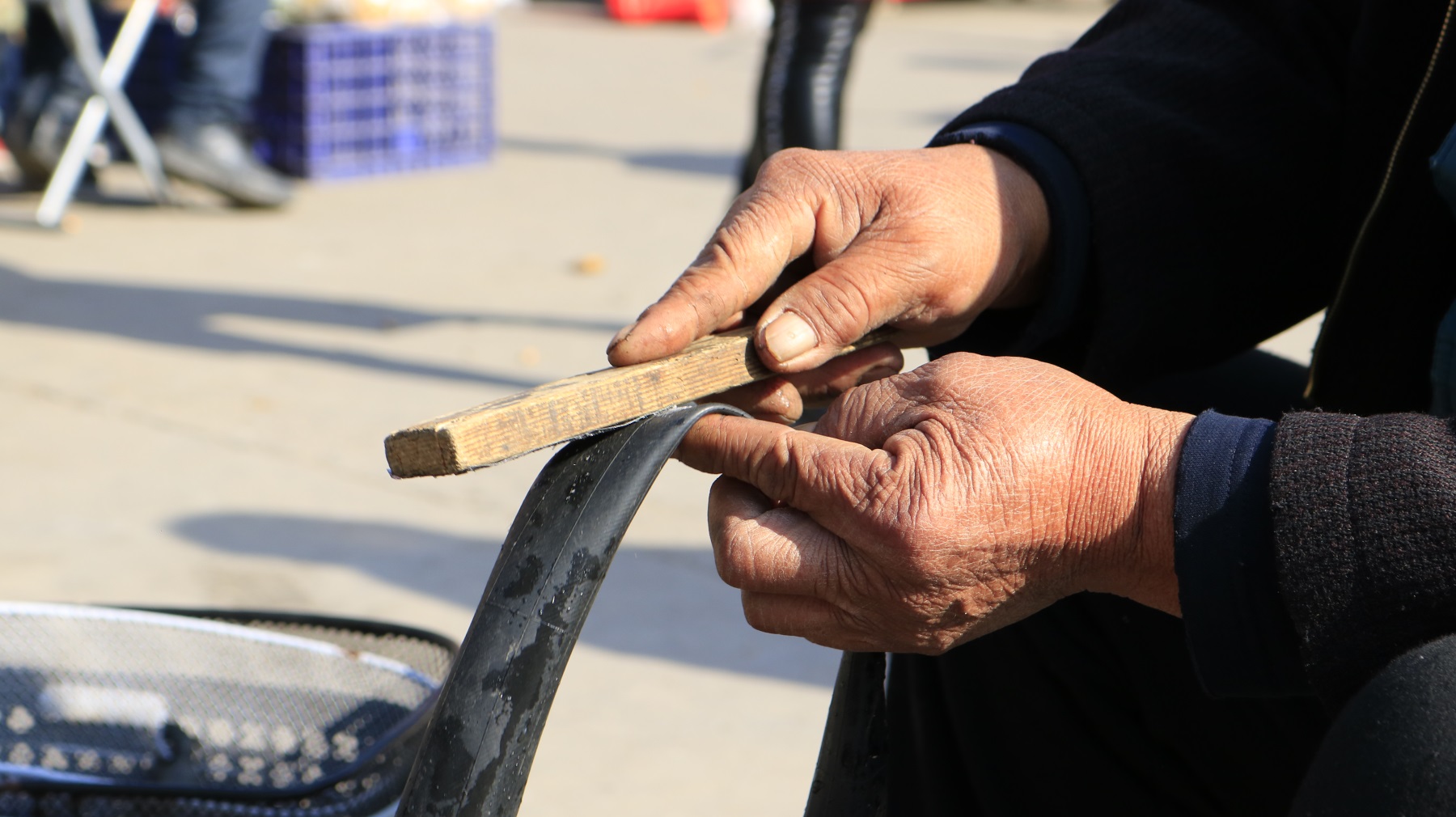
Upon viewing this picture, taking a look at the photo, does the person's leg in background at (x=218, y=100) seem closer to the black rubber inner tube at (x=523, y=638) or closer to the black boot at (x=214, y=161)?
the black boot at (x=214, y=161)

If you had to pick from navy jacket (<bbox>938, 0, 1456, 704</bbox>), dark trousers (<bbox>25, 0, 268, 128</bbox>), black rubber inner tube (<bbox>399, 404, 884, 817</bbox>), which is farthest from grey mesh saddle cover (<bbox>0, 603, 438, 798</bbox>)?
dark trousers (<bbox>25, 0, 268, 128</bbox>)

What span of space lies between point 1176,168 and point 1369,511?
1.52 feet

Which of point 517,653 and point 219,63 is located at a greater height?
point 517,653

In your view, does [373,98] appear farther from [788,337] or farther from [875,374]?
[788,337]

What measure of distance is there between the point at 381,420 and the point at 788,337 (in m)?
2.16

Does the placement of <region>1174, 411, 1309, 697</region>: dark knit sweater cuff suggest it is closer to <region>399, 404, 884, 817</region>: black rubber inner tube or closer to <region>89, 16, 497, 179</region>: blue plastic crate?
<region>399, 404, 884, 817</region>: black rubber inner tube

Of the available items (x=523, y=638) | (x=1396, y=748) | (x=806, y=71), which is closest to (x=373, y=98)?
(x=806, y=71)

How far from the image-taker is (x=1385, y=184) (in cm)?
104

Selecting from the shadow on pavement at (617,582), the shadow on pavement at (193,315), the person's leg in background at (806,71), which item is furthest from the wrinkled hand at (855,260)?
the shadow on pavement at (193,315)

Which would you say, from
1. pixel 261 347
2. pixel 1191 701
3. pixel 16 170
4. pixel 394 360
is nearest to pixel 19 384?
pixel 261 347

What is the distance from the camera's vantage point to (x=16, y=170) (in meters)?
5.14

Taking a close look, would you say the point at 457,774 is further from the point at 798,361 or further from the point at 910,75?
the point at 910,75

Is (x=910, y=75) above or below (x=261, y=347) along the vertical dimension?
below

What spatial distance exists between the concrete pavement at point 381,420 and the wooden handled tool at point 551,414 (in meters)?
0.95
